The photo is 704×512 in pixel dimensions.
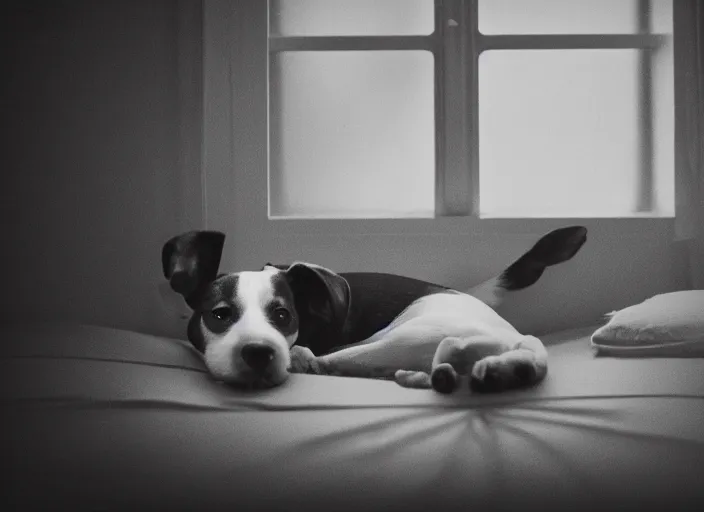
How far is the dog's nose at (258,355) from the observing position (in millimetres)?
922

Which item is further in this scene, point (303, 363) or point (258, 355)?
point (303, 363)

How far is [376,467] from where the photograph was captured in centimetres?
66

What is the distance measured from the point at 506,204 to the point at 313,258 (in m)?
0.65

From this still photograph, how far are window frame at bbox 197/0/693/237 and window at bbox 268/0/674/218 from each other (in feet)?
0.32

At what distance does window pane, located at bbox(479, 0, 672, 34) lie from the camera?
1859mm

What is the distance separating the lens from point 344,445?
0.69 meters

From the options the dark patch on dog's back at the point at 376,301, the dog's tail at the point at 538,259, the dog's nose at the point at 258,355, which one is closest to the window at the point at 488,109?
the dog's tail at the point at 538,259

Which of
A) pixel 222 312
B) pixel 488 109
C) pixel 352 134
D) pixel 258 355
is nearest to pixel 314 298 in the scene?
pixel 222 312

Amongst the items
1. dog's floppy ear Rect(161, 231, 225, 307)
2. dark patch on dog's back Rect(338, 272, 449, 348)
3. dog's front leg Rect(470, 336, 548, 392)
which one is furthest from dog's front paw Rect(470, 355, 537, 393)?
dog's floppy ear Rect(161, 231, 225, 307)

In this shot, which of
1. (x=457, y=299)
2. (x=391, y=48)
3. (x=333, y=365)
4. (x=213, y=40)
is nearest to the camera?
(x=333, y=365)

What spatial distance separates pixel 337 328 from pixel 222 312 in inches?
9.4

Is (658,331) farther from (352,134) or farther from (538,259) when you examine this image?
(352,134)

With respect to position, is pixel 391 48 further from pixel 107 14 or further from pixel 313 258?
pixel 107 14

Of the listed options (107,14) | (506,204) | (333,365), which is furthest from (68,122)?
(506,204)
